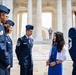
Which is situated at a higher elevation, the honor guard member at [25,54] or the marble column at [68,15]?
the marble column at [68,15]

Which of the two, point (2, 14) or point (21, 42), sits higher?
point (2, 14)

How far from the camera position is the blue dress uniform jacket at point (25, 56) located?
11500 millimetres

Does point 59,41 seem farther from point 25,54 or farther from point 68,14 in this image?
point 68,14

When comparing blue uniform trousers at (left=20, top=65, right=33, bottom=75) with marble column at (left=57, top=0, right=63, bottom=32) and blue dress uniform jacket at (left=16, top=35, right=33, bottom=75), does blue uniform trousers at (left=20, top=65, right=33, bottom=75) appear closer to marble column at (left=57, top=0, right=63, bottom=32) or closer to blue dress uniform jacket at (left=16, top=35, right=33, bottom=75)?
blue dress uniform jacket at (left=16, top=35, right=33, bottom=75)

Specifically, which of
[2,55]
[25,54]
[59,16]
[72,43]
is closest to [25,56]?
[25,54]

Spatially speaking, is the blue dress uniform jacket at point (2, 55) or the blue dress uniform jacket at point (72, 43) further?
the blue dress uniform jacket at point (2, 55)

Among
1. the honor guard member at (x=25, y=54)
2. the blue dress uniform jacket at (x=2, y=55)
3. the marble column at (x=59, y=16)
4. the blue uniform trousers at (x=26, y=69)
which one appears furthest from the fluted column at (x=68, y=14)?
the blue dress uniform jacket at (x=2, y=55)

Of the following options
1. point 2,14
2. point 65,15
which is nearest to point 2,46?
point 2,14

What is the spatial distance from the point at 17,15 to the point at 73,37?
2194 inches

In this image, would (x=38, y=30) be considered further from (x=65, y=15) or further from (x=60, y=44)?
(x=60, y=44)

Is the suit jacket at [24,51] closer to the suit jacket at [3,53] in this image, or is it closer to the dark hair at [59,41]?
the dark hair at [59,41]

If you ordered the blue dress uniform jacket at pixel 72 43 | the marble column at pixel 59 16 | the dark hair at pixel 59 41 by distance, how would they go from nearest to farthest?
the blue dress uniform jacket at pixel 72 43 < the dark hair at pixel 59 41 < the marble column at pixel 59 16

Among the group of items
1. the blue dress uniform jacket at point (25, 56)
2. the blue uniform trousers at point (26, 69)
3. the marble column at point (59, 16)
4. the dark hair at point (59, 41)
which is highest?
the marble column at point (59, 16)

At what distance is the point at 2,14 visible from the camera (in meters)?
7.28
